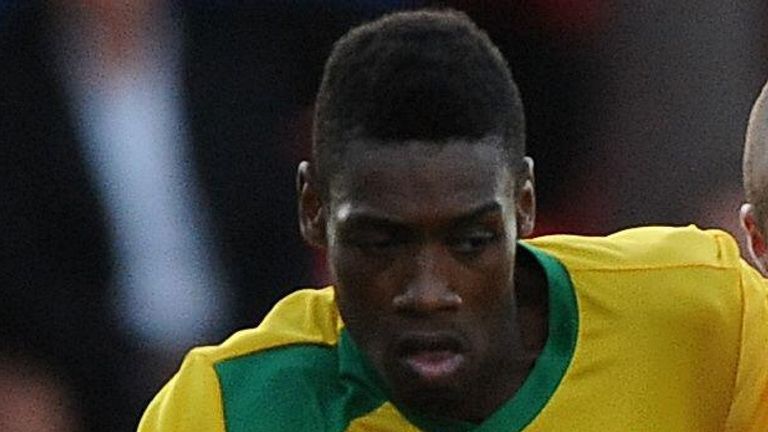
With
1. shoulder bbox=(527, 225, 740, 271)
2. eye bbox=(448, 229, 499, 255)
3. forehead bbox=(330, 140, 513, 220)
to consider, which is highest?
forehead bbox=(330, 140, 513, 220)

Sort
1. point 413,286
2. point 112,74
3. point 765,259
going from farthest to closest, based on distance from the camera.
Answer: point 112,74
point 765,259
point 413,286

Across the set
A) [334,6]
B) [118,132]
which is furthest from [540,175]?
[118,132]

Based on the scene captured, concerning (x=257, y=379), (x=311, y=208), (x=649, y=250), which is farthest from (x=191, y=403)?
(x=649, y=250)

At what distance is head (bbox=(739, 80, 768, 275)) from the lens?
2.77 metres

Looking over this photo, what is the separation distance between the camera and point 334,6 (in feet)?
13.8

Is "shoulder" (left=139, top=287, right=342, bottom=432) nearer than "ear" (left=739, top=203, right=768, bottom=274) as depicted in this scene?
Yes

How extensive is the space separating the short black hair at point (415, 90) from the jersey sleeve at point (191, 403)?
24 centimetres

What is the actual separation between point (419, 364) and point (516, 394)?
0.62 ft

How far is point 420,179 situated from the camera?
2549 mm

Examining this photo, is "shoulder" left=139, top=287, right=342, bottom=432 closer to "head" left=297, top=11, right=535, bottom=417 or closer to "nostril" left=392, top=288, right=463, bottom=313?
"head" left=297, top=11, right=535, bottom=417

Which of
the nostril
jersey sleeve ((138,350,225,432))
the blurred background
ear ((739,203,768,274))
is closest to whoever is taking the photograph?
the nostril

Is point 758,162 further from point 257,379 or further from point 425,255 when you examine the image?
point 257,379

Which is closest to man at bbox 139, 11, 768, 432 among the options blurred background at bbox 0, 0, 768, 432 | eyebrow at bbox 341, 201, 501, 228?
eyebrow at bbox 341, 201, 501, 228

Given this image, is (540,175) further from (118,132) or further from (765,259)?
(765,259)
